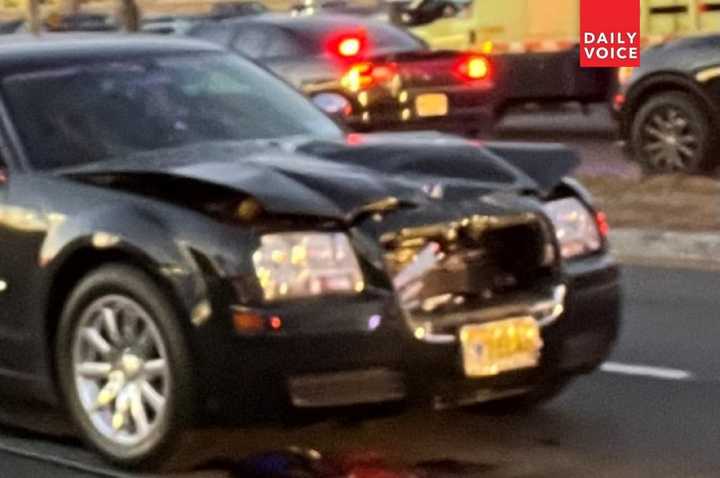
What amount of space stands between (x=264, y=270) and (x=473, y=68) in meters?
12.8

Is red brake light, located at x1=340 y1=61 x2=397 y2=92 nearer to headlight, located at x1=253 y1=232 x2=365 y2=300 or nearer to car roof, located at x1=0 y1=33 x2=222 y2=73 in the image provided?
car roof, located at x1=0 y1=33 x2=222 y2=73

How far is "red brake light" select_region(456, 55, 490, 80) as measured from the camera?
19109mm

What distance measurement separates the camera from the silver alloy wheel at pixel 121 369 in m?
6.84

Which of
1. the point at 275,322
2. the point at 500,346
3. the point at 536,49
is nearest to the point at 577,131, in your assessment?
the point at 536,49

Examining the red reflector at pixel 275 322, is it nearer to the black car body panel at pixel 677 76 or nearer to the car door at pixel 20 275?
the car door at pixel 20 275

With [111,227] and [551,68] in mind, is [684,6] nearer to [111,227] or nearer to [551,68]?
[551,68]

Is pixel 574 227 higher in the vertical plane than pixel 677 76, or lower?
higher

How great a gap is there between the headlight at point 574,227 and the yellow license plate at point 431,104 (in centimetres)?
1127

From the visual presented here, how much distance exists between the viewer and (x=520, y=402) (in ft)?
25.7

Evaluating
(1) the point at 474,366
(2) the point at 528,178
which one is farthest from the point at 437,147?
(1) the point at 474,366

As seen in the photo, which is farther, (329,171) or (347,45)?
(347,45)

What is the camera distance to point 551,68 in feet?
72.8

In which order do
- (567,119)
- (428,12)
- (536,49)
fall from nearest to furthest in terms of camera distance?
(536,49), (428,12), (567,119)

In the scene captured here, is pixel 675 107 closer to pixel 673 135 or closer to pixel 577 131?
pixel 673 135
